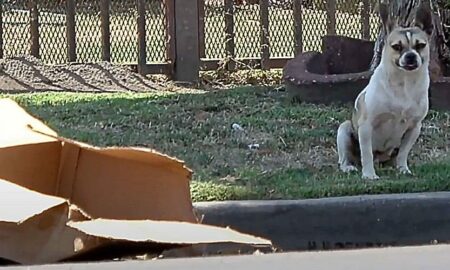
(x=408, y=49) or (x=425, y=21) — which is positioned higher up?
(x=425, y=21)

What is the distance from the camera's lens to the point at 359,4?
1025cm

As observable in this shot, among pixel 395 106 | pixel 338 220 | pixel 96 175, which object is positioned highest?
pixel 96 175

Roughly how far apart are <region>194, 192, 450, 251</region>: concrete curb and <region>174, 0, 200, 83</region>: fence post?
17.2ft

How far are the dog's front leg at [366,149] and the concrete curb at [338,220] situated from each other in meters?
0.80

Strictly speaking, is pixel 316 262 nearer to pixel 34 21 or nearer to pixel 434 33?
pixel 434 33

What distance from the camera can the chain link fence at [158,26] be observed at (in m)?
9.77

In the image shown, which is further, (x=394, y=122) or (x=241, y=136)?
(x=241, y=136)

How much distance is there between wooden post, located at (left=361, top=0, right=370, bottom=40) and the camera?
10.2 metres

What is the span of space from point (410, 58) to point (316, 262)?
12.7ft

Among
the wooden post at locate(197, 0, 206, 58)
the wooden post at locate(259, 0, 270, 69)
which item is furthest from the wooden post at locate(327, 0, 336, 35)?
the wooden post at locate(197, 0, 206, 58)

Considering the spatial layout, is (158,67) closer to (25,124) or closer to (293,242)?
(293,242)

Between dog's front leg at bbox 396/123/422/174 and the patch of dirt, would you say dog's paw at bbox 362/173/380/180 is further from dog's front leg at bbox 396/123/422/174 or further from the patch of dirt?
the patch of dirt

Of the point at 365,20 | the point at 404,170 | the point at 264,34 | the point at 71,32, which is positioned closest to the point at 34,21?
the point at 71,32

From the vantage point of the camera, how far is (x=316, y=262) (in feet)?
6.34
